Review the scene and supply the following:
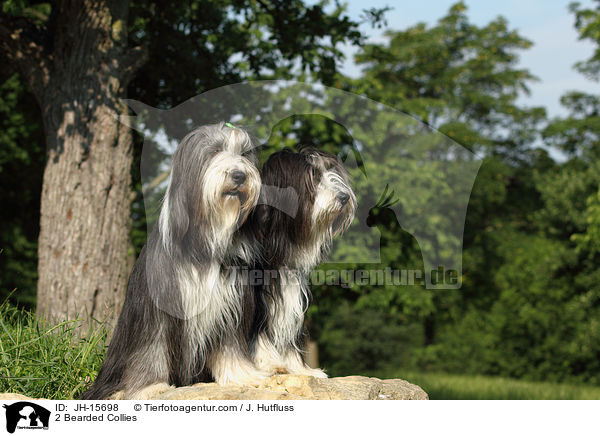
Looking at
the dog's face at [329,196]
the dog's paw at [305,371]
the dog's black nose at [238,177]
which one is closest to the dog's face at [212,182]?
the dog's black nose at [238,177]

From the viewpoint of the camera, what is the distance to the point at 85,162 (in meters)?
6.10

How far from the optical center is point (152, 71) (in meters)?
7.18

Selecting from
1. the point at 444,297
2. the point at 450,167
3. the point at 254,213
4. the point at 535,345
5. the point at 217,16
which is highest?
the point at 217,16

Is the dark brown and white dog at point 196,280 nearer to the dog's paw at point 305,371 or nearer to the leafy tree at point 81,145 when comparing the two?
the dog's paw at point 305,371

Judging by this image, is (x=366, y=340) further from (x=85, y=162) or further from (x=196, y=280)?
(x=196, y=280)

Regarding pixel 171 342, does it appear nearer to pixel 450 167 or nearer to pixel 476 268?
pixel 450 167

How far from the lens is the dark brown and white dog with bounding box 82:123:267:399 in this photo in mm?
3443

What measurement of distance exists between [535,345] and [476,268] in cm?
267

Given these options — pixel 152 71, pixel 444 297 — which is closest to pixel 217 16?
pixel 152 71

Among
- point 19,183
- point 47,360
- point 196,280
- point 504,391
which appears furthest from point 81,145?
point 504,391
